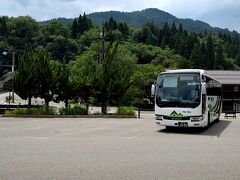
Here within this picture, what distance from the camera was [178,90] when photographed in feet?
61.0

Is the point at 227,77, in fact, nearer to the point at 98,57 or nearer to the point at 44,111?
the point at 44,111

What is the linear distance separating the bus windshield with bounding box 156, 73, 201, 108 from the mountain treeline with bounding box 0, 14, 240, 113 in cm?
1142

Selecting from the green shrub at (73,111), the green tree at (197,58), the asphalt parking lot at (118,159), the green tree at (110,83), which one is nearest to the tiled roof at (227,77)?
the green tree at (110,83)

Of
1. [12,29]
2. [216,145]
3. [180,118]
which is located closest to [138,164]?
[216,145]

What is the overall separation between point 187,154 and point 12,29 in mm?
106860

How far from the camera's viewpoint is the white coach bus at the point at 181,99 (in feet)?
59.8

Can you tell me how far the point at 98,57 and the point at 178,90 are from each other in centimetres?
Result: 5238

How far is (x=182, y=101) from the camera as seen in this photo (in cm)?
1830

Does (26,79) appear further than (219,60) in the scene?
No

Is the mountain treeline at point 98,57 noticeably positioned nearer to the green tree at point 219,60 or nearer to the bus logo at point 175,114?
the green tree at point 219,60

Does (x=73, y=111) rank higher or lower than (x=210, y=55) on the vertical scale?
lower

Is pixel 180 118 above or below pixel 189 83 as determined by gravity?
below

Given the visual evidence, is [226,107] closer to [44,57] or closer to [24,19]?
[44,57]

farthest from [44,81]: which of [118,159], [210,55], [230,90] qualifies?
[210,55]
